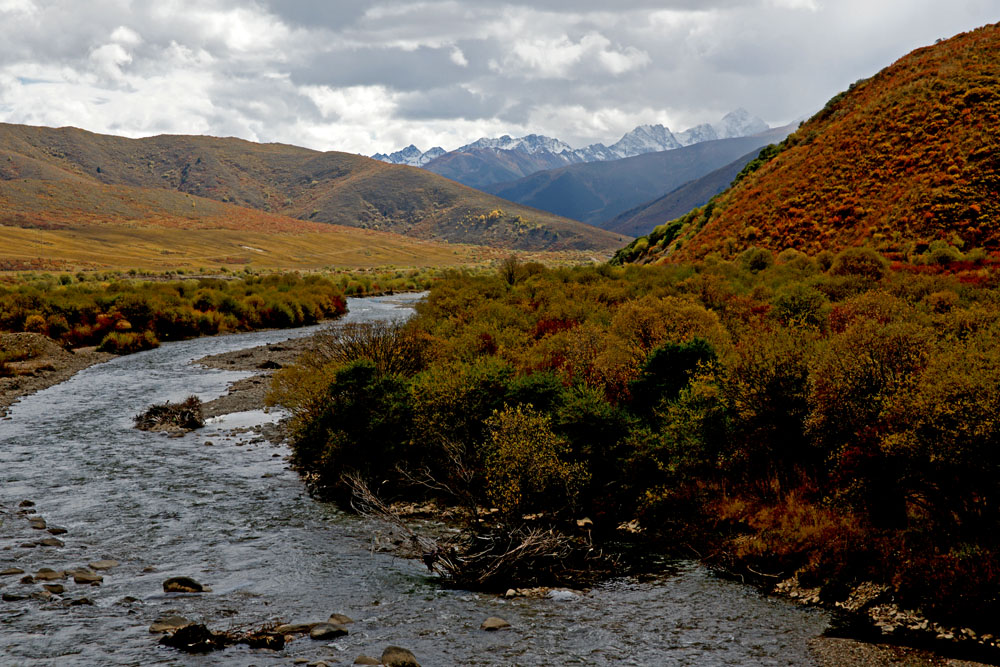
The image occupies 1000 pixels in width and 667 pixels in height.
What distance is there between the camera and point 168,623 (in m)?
13.3

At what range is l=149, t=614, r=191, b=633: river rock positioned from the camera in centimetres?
1302

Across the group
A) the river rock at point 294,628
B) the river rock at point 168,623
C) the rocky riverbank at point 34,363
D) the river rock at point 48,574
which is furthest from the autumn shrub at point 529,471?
the rocky riverbank at point 34,363

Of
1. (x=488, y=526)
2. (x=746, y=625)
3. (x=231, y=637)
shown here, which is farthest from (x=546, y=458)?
(x=231, y=637)

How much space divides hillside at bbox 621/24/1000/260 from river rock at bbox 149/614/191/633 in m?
54.7

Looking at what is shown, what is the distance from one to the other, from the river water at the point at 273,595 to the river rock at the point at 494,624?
0.60ft

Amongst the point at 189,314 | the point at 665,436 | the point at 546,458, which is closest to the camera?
the point at 546,458

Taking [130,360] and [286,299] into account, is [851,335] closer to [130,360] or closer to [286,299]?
[130,360]

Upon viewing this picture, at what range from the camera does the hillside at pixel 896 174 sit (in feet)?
175

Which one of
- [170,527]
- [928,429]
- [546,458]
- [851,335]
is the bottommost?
[170,527]

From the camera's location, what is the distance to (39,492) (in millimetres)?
21312

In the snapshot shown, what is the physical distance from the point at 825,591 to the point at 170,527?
58.4 ft

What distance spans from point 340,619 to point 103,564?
22.7ft

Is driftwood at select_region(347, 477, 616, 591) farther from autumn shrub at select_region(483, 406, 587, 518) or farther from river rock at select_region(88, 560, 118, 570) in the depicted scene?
river rock at select_region(88, 560, 118, 570)

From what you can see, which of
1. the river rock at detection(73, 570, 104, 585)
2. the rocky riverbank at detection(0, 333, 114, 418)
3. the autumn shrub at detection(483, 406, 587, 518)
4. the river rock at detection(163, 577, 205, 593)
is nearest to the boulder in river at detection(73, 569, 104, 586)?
the river rock at detection(73, 570, 104, 585)
